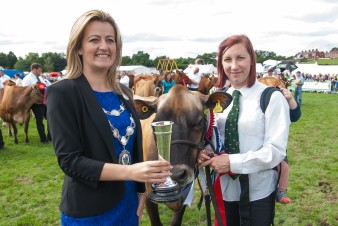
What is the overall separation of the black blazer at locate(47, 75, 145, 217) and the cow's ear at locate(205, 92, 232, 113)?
51.7 inches

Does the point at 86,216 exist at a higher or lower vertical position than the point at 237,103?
lower

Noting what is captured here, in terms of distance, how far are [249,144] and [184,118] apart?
713mm

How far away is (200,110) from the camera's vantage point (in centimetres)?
315

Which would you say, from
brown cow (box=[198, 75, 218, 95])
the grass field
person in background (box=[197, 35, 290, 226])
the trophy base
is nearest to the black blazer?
the trophy base

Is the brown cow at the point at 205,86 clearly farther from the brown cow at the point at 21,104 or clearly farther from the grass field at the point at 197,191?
the brown cow at the point at 21,104

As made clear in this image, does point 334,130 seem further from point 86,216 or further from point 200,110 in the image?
point 86,216

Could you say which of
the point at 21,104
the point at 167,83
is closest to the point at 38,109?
Answer: the point at 21,104

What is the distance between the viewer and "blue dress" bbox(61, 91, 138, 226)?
1.95 metres

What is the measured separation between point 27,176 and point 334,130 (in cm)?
1101

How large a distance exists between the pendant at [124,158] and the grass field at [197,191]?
324cm

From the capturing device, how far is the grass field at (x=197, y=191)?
17.0 ft

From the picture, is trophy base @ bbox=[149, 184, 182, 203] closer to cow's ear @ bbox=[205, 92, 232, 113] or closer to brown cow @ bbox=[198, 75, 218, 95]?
cow's ear @ bbox=[205, 92, 232, 113]

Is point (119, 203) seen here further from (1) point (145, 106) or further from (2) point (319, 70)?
(2) point (319, 70)

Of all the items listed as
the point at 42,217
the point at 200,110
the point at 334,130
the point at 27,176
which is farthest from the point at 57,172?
the point at 334,130
